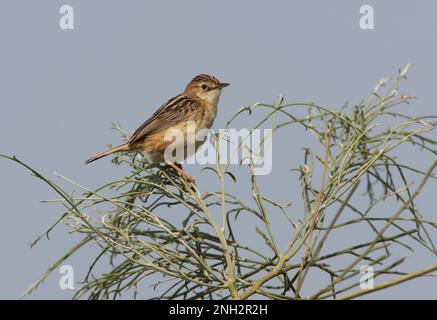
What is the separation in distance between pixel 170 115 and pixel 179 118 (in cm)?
8

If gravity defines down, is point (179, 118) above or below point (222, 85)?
below

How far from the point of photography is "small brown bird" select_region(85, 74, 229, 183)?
18.1 feet

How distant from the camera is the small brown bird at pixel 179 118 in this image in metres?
5.50

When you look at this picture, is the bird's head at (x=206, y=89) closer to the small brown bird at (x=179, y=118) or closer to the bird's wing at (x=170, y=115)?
the small brown bird at (x=179, y=118)

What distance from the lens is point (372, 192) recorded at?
345 cm

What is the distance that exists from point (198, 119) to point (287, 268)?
144 inches

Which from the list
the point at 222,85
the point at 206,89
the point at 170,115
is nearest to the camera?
the point at 170,115

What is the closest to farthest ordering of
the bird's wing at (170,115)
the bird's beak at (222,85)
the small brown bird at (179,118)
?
the small brown bird at (179,118)
the bird's wing at (170,115)
the bird's beak at (222,85)

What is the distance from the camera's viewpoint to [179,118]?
236 inches

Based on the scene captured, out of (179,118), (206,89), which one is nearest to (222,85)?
(206,89)

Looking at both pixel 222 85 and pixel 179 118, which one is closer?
pixel 179 118

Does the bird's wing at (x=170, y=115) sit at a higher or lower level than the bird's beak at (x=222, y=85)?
lower

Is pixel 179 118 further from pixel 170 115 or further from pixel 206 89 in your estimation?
pixel 206 89

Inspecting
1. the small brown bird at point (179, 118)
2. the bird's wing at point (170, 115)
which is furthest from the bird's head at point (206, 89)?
the bird's wing at point (170, 115)
